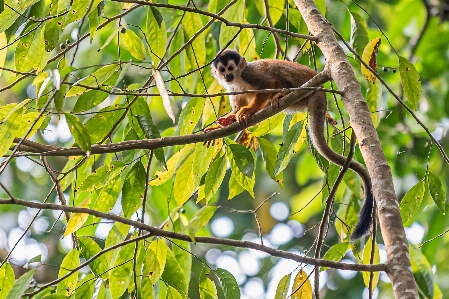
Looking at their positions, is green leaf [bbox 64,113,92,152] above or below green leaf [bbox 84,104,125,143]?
below

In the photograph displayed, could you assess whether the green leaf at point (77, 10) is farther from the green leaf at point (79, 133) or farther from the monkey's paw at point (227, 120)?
the monkey's paw at point (227, 120)

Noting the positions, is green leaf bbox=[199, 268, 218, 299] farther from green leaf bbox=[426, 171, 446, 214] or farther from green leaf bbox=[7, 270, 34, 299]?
green leaf bbox=[426, 171, 446, 214]

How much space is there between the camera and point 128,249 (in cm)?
269

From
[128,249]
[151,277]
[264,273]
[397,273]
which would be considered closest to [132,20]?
[128,249]

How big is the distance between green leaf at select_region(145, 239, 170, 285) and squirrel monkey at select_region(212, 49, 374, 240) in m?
0.94

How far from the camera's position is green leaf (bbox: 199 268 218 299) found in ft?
8.57

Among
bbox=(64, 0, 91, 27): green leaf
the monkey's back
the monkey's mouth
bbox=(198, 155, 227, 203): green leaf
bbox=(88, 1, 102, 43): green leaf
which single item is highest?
the monkey's mouth

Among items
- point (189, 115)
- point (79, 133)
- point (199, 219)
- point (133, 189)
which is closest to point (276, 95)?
point (189, 115)

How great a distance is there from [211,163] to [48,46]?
3.17 ft

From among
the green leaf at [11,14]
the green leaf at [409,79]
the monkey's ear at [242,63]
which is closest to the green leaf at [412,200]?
the green leaf at [409,79]

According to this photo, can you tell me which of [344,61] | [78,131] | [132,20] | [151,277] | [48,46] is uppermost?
[132,20]

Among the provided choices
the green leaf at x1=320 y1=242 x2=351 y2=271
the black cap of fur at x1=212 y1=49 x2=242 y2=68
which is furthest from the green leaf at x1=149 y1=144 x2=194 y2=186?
the black cap of fur at x1=212 y1=49 x2=242 y2=68

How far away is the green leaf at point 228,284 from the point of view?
2.54 m

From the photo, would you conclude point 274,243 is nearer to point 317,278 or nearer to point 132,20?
point 132,20
